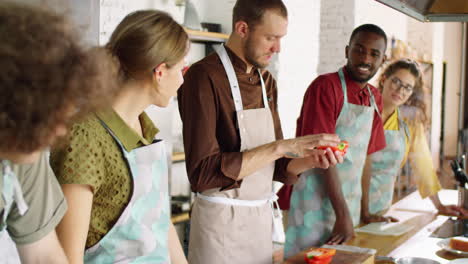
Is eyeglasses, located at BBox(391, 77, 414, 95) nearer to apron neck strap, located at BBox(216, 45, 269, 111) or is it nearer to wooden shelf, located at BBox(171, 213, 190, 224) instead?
apron neck strap, located at BBox(216, 45, 269, 111)

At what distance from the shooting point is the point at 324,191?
306cm

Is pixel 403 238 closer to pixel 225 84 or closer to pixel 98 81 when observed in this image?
pixel 225 84

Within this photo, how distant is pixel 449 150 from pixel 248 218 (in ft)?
38.4

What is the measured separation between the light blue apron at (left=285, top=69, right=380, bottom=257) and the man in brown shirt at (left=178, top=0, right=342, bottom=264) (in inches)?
21.6

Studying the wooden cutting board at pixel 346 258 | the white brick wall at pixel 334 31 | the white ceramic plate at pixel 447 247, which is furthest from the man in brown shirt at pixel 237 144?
the white brick wall at pixel 334 31

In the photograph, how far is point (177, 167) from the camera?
5.14 m

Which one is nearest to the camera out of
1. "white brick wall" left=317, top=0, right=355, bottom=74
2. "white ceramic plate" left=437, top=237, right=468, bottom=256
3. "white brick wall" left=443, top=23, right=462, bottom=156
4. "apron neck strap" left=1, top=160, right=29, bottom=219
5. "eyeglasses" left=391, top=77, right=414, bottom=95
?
"apron neck strap" left=1, top=160, right=29, bottom=219

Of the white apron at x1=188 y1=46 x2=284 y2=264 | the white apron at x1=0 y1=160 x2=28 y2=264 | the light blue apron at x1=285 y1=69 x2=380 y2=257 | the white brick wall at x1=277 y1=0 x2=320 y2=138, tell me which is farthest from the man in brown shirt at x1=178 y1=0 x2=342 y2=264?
the white brick wall at x1=277 y1=0 x2=320 y2=138

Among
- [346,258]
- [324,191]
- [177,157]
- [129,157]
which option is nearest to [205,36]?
[177,157]

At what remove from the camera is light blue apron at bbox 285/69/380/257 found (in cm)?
307

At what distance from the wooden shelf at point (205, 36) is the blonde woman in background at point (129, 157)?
3240 mm

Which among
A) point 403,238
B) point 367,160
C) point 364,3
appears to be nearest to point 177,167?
point 367,160

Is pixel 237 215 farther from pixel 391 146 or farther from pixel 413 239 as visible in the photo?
pixel 391 146

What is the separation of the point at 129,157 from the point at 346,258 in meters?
1.11
